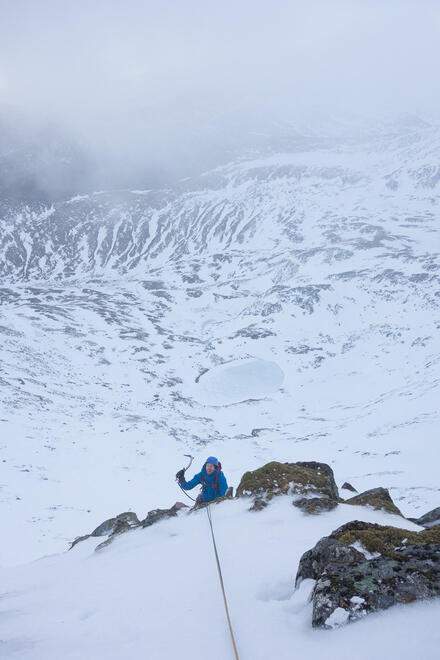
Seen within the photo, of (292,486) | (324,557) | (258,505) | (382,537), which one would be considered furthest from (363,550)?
(292,486)

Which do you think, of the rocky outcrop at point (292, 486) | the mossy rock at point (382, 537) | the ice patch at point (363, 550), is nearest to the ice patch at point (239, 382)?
the rocky outcrop at point (292, 486)

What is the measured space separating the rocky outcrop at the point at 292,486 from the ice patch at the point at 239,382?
101 feet

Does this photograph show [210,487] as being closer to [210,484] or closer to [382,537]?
[210,484]

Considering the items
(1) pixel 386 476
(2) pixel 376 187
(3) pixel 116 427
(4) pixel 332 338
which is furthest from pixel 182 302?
(2) pixel 376 187

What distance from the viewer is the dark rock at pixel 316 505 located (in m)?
6.13

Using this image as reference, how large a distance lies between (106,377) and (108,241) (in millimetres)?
117506

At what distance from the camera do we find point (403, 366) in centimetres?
4097

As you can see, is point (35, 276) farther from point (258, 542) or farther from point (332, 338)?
Result: point (258, 542)

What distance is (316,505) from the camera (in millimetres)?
6211

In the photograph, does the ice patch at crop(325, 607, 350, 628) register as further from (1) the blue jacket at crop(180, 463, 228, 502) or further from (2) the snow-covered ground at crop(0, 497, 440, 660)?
(1) the blue jacket at crop(180, 463, 228, 502)

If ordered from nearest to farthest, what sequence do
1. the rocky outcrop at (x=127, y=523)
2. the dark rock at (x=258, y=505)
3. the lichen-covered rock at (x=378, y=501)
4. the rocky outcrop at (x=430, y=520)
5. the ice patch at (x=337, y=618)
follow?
the ice patch at (x=337, y=618), the rocky outcrop at (x=430, y=520), the lichen-covered rock at (x=378, y=501), the dark rock at (x=258, y=505), the rocky outcrop at (x=127, y=523)

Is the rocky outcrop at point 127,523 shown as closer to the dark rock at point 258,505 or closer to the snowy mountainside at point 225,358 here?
the dark rock at point 258,505

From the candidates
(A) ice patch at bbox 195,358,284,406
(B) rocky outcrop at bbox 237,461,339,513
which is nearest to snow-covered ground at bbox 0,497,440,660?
(B) rocky outcrop at bbox 237,461,339,513

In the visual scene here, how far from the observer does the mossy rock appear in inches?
146
